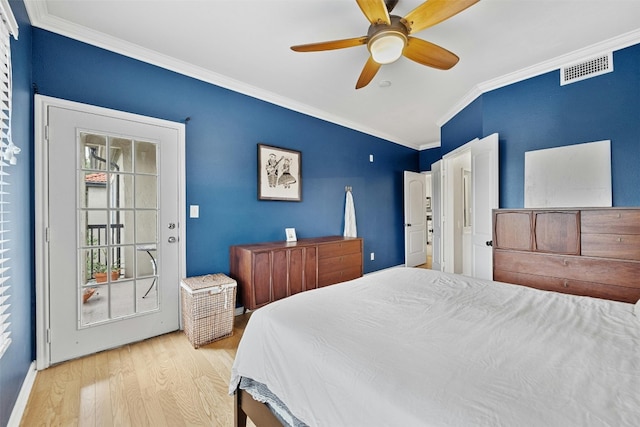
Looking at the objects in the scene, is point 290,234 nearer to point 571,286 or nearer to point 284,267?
point 284,267

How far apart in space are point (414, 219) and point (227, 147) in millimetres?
4021

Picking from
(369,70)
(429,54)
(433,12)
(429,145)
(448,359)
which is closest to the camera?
(448,359)

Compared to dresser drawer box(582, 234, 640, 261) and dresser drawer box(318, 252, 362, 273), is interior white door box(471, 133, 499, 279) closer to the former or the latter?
dresser drawer box(582, 234, 640, 261)

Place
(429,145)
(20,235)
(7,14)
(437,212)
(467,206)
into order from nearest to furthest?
(7,14) < (20,235) < (437,212) < (467,206) < (429,145)

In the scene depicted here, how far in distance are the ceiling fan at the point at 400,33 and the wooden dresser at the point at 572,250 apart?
1.61m

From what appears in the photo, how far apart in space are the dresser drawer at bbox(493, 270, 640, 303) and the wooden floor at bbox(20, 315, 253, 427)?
2.55 metres

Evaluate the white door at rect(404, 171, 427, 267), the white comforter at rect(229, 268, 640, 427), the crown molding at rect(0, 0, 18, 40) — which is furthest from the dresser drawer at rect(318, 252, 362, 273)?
the crown molding at rect(0, 0, 18, 40)

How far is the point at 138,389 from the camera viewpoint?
1840 mm

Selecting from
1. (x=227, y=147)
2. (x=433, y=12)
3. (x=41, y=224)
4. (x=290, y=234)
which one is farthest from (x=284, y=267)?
(x=433, y=12)

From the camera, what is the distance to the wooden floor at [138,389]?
1.59 m

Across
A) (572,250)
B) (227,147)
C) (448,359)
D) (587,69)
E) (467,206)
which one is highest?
(587,69)

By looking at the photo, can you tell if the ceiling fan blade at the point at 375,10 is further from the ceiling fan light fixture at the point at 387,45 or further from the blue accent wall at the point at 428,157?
the blue accent wall at the point at 428,157

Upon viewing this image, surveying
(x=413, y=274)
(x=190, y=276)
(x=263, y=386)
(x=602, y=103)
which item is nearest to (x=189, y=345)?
(x=190, y=276)

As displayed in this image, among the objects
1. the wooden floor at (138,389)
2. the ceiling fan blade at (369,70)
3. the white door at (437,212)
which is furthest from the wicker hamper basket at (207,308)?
the white door at (437,212)
